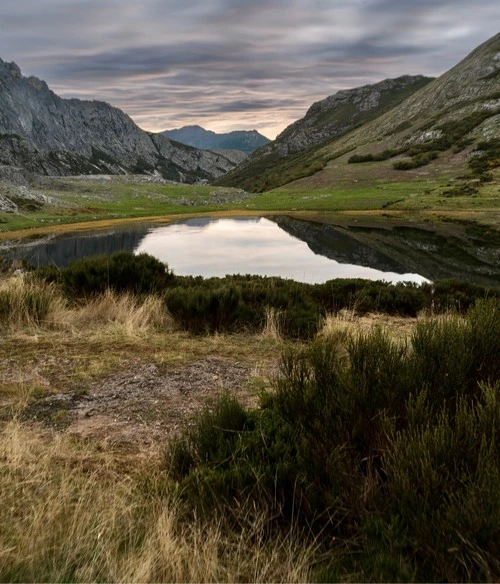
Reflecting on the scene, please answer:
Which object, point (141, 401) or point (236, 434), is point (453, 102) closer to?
point (141, 401)

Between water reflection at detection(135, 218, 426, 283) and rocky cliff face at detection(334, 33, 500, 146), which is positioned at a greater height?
rocky cliff face at detection(334, 33, 500, 146)

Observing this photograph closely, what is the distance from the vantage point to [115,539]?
2.90 meters

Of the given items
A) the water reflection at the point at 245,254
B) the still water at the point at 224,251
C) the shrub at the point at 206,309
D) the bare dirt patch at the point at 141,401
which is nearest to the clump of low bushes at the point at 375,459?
the bare dirt patch at the point at 141,401

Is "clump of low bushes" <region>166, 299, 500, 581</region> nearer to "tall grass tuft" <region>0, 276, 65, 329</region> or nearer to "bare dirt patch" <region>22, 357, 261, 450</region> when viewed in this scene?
"bare dirt patch" <region>22, 357, 261, 450</region>

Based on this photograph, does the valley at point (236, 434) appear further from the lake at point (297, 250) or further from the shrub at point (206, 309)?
the lake at point (297, 250)

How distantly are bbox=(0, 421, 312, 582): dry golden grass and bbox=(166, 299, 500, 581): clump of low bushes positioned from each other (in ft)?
0.64

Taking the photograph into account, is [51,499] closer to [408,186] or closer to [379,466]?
[379,466]

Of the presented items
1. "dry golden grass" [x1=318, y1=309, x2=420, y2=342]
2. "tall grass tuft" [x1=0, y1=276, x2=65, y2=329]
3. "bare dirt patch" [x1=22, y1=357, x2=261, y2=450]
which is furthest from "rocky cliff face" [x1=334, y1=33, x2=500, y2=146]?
"bare dirt patch" [x1=22, y1=357, x2=261, y2=450]

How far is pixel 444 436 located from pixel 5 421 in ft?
13.7

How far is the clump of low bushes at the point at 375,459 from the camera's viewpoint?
98.9 inches

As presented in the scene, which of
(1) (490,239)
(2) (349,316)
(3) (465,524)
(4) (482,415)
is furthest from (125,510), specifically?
(1) (490,239)

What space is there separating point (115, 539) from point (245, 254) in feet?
92.0

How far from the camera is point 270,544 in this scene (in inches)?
115

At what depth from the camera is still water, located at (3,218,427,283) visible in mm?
24391
